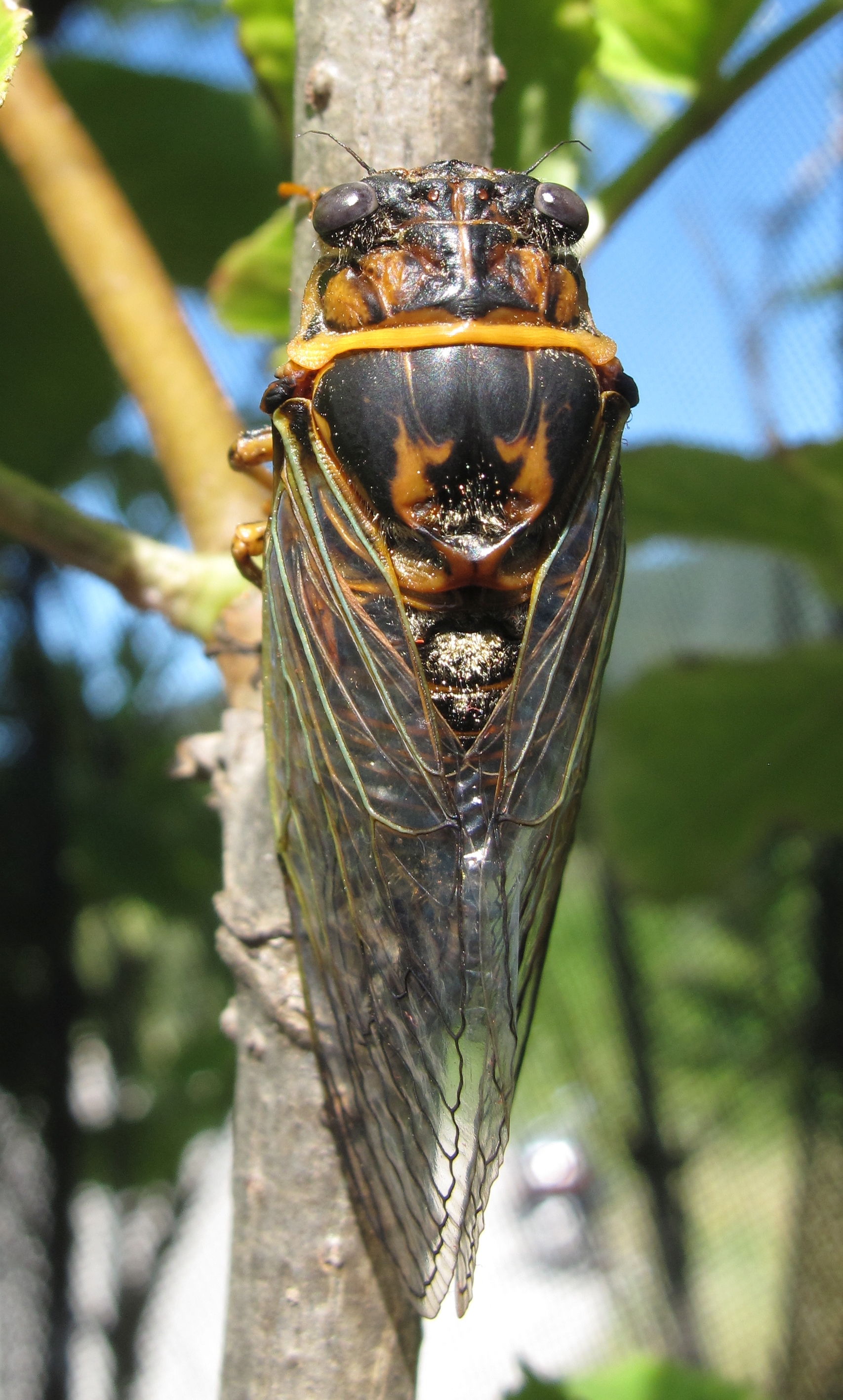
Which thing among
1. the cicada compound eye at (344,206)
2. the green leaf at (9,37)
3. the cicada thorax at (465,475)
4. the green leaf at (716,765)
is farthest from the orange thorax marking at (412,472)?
the green leaf at (716,765)

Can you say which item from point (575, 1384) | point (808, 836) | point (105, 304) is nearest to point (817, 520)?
point (105, 304)

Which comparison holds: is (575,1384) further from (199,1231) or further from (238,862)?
(199,1231)

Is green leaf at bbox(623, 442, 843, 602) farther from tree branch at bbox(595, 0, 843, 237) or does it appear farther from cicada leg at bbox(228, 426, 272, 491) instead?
cicada leg at bbox(228, 426, 272, 491)

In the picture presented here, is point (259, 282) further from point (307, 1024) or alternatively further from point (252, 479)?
point (307, 1024)

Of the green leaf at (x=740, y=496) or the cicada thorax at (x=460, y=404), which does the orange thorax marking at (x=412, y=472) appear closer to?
the cicada thorax at (x=460, y=404)

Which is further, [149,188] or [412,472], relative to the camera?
[149,188]

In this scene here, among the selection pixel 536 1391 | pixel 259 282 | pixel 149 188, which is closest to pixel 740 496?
pixel 259 282

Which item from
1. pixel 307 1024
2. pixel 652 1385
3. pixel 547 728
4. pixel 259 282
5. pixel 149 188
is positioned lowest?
pixel 652 1385
